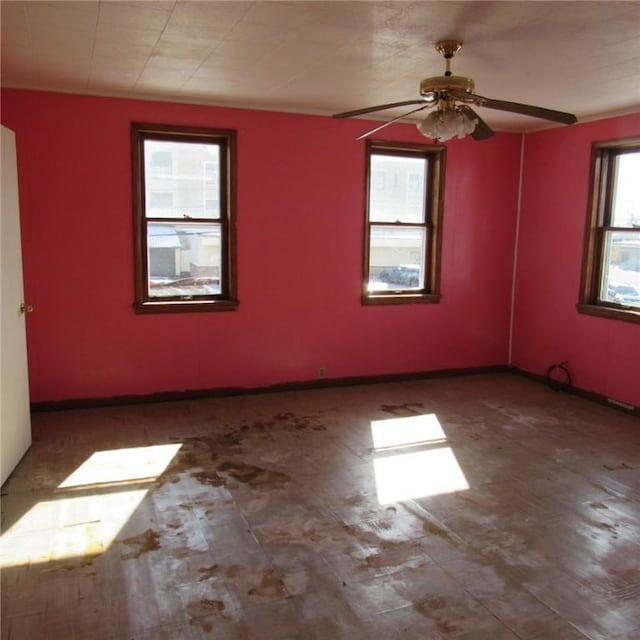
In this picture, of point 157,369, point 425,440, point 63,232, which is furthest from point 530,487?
point 63,232

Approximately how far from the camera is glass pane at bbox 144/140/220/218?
5270 millimetres

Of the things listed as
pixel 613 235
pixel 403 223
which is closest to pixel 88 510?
pixel 403 223

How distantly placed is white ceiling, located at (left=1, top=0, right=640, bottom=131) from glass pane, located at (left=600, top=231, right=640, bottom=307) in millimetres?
1157

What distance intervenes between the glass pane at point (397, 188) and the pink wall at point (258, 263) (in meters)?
0.23

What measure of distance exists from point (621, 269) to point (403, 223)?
202 cm

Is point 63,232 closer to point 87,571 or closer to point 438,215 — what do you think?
point 87,571

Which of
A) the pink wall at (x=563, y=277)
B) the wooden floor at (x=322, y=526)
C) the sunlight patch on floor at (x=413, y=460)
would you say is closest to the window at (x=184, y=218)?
the wooden floor at (x=322, y=526)

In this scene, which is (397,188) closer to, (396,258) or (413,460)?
(396,258)

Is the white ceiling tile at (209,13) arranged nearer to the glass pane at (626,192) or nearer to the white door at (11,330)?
the white door at (11,330)

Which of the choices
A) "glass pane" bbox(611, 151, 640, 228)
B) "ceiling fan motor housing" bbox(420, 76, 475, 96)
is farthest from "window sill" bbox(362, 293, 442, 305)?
"ceiling fan motor housing" bbox(420, 76, 475, 96)

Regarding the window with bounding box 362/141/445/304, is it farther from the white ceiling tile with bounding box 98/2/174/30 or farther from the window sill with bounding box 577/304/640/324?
the white ceiling tile with bounding box 98/2/174/30

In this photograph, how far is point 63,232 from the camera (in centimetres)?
500

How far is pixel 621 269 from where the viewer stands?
5555mm

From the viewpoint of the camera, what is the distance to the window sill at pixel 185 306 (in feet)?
17.4
